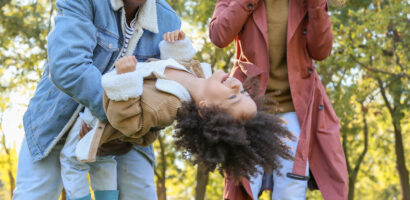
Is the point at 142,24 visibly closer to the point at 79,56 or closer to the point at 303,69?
the point at 79,56

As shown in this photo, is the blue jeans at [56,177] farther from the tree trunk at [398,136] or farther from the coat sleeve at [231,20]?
the tree trunk at [398,136]

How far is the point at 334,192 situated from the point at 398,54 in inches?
314

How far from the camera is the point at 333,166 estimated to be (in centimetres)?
385

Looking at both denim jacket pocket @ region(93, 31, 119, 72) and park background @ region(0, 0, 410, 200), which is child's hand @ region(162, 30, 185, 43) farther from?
park background @ region(0, 0, 410, 200)

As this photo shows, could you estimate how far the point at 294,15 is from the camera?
155 inches

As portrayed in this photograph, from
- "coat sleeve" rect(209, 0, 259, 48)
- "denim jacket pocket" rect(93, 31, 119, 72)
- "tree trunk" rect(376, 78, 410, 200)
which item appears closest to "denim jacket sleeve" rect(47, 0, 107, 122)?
"denim jacket pocket" rect(93, 31, 119, 72)

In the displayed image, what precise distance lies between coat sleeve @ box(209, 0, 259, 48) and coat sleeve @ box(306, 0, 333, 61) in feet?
1.39

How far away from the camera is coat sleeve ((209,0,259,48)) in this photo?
3861 millimetres

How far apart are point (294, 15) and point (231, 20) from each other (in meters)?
0.48

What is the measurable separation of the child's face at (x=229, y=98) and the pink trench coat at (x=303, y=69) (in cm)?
110

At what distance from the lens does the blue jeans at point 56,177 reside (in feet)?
11.0

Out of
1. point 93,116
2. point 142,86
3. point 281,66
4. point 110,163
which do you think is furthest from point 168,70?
point 281,66

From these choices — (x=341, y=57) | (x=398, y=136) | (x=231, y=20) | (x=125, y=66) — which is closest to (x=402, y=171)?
(x=398, y=136)

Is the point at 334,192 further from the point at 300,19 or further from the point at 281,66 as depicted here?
the point at 300,19
